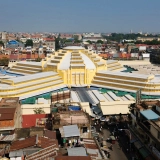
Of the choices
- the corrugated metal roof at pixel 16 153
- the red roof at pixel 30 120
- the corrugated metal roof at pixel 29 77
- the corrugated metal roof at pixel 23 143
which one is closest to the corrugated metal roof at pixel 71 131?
the corrugated metal roof at pixel 23 143

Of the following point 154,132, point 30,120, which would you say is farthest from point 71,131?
point 30,120

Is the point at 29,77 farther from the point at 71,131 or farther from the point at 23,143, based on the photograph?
the point at 23,143

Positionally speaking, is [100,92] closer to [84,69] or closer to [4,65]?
[84,69]

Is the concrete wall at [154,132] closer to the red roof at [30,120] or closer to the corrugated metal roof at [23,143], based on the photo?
the corrugated metal roof at [23,143]

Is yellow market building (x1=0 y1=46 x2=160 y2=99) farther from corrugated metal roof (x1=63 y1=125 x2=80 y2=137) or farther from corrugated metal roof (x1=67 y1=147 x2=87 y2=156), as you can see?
corrugated metal roof (x1=67 y1=147 x2=87 y2=156)

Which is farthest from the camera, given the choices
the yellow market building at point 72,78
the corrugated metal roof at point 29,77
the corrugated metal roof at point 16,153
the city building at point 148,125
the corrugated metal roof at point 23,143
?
the corrugated metal roof at point 29,77

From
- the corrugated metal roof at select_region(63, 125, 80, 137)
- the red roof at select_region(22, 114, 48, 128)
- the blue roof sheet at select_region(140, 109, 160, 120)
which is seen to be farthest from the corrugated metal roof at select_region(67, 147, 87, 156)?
the red roof at select_region(22, 114, 48, 128)

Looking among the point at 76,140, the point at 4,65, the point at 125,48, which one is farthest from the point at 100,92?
the point at 125,48

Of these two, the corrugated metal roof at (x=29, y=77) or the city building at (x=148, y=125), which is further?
the corrugated metal roof at (x=29, y=77)
